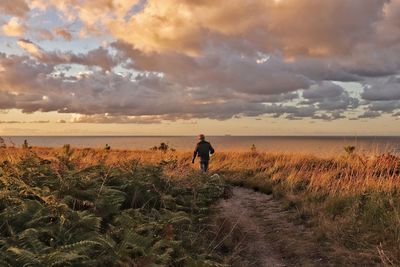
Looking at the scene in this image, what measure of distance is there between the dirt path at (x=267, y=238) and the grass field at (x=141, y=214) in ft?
1.30

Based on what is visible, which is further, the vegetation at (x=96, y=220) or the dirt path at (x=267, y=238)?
the dirt path at (x=267, y=238)

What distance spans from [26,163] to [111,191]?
10.7 feet

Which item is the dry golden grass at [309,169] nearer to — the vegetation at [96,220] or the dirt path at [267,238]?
the vegetation at [96,220]

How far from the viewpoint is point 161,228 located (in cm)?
788

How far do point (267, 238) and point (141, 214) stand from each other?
10.5 ft

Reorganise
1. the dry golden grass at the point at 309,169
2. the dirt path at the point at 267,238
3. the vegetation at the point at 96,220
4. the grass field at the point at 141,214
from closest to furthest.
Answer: the vegetation at the point at 96,220, the grass field at the point at 141,214, the dirt path at the point at 267,238, the dry golden grass at the point at 309,169

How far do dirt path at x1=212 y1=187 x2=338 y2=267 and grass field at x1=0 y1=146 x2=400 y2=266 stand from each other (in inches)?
15.6

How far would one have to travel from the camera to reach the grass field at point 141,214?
629 cm

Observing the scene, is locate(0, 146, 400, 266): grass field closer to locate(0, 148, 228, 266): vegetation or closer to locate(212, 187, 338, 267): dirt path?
locate(0, 148, 228, 266): vegetation

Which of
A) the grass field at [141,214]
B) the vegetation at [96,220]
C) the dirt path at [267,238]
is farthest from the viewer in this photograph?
the dirt path at [267,238]

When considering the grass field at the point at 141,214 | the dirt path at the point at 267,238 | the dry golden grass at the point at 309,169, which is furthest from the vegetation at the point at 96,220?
the dry golden grass at the point at 309,169

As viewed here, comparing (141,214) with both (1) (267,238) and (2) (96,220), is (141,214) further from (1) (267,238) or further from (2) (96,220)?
(1) (267,238)

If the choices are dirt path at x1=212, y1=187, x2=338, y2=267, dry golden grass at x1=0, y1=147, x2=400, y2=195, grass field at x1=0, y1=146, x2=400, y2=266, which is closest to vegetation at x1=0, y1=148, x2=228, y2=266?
grass field at x1=0, y1=146, x2=400, y2=266

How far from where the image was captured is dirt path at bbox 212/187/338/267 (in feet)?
28.4
